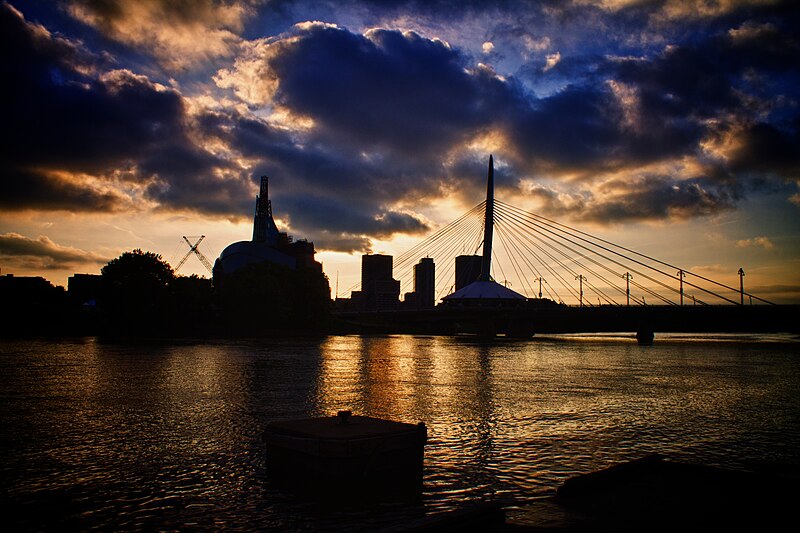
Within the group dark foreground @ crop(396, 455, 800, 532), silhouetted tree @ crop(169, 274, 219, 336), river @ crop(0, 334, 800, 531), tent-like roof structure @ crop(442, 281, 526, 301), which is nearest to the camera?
dark foreground @ crop(396, 455, 800, 532)

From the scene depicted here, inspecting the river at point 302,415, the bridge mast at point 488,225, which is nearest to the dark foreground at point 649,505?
the river at point 302,415

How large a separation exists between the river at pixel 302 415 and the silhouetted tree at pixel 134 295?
3243 inches

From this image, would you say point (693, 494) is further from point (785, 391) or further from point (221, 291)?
point (221, 291)

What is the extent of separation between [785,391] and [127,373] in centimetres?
4764

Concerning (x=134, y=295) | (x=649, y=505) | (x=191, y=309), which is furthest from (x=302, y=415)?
(x=191, y=309)

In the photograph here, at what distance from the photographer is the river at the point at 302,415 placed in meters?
13.3

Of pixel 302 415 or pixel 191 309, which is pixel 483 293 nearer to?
pixel 191 309

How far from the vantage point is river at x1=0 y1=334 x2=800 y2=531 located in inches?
522

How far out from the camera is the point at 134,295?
122m

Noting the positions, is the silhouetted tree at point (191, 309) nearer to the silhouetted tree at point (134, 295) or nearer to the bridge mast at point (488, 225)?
the silhouetted tree at point (134, 295)

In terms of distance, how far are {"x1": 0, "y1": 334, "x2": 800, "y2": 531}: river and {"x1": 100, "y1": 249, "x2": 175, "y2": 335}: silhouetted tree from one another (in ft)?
270

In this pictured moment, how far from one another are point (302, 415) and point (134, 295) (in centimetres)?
10874

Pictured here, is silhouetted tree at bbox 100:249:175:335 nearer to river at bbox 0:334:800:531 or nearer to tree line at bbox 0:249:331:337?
tree line at bbox 0:249:331:337

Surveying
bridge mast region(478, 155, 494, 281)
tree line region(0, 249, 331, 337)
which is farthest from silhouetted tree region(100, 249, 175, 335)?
bridge mast region(478, 155, 494, 281)
